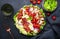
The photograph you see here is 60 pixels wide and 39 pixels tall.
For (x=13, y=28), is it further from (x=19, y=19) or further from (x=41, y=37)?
(x=41, y=37)

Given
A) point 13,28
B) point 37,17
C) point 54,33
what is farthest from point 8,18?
point 54,33

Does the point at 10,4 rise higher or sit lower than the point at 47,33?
higher

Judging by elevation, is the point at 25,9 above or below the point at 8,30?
above

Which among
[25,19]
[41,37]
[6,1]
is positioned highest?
[6,1]

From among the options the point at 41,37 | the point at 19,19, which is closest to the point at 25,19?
the point at 19,19

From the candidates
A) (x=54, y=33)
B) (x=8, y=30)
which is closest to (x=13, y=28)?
(x=8, y=30)

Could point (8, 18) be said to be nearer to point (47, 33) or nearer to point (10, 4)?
point (10, 4)

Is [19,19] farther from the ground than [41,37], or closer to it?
farther from the ground

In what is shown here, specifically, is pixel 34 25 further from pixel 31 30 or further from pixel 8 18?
pixel 8 18
